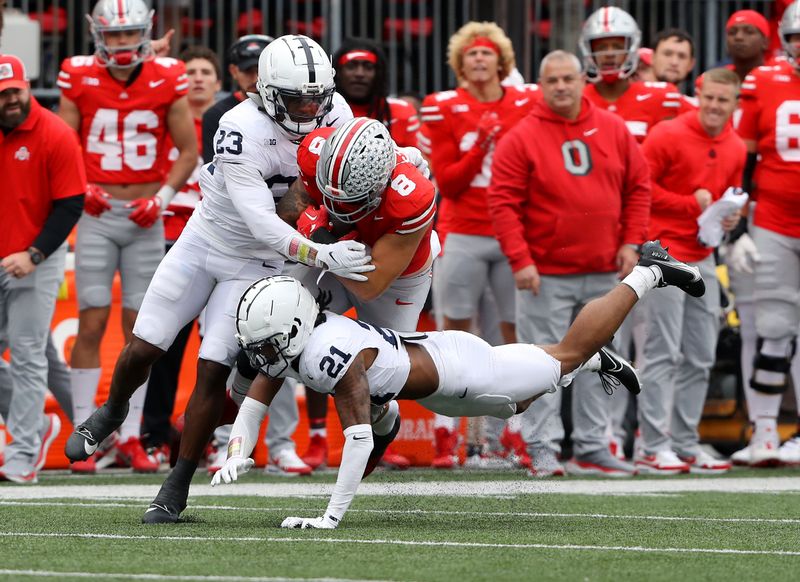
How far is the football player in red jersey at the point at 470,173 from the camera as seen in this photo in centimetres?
896

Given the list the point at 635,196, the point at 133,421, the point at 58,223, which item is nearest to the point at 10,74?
the point at 58,223

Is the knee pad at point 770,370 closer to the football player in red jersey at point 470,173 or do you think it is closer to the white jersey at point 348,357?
the football player in red jersey at point 470,173

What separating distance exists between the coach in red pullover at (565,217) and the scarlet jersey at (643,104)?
0.78m

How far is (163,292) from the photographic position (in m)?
6.29

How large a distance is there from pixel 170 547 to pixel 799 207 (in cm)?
525

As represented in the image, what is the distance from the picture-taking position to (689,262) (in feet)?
29.2

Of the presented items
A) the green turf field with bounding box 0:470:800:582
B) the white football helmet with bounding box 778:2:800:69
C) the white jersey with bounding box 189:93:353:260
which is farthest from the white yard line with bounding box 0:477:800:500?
the white football helmet with bounding box 778:2:800:69

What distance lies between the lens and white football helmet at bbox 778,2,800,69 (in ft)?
30.3

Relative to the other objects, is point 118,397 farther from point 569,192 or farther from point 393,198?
point 569,192

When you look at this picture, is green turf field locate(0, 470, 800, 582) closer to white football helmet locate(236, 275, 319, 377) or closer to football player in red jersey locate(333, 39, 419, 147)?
white football helmet locate(236, 275, 319, 377)

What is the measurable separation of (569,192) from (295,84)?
2.69 meters

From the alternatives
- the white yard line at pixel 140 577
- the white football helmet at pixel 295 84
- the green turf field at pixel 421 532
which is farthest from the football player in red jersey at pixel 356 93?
the white yard line at pixel 140 577

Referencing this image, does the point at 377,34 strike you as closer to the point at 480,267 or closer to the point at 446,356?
the point at 480,267

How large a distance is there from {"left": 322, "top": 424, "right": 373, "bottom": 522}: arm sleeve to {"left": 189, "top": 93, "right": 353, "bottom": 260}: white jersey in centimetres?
81
